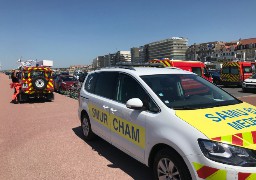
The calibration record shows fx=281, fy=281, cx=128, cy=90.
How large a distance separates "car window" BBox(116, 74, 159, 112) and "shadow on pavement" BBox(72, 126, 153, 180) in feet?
3.70

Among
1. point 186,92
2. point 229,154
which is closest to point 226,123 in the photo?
point 229,154

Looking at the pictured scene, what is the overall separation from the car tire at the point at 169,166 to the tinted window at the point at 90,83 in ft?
9.52

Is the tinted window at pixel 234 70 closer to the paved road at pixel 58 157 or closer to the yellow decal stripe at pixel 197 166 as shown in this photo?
the paved road at pixel 58 157

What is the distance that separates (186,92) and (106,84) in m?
1.75

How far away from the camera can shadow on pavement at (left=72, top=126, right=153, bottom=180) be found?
4.46 meters

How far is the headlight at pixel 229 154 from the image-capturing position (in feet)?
9.37

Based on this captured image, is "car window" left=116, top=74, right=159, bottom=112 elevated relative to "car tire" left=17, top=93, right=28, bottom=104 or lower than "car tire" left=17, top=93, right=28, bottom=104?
elevated

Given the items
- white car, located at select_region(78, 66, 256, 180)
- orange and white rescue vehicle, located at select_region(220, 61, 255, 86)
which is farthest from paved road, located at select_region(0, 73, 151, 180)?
orange and white rescue vehicle, located at select_region(220, 61, 255, 86)

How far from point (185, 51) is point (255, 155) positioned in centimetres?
16683

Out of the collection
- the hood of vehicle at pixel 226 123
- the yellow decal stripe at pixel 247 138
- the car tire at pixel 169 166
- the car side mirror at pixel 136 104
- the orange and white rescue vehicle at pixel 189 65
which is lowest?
the car tire at pixel 169 166

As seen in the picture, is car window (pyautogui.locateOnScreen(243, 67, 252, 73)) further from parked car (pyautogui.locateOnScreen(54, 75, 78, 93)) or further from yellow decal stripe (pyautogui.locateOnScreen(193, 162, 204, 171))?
yellow decal stripe (pyautogui.locateOnScreen(193, 162, 204, 171))

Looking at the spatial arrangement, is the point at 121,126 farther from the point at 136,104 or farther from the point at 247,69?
the point at 247,69

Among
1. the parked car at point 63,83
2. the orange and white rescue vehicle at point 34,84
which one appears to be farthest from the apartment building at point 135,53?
the orange and white rescue vehicle at point 34,84

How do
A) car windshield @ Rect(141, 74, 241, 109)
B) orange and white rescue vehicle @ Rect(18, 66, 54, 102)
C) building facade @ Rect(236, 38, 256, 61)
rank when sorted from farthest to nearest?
building facade @ Rect(236, 38, 256, 61) < orange and white rescue vehicle @ Rect(18, 66, 54, 102) < car windshield @ Rect(141, 74, 241, 109)
